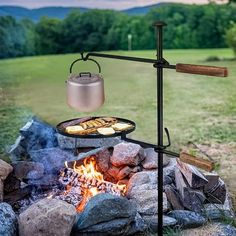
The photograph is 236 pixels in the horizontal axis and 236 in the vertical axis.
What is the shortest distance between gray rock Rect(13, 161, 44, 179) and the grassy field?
2.98ft

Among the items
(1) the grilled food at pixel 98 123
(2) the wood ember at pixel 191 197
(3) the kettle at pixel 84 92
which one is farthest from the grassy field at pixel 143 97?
(3) the kettle at pixel 84 92

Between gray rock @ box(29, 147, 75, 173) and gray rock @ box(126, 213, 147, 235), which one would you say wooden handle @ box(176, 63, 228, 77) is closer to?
gray rock @ box(126, 213, 147, 235)

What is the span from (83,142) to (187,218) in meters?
1.08

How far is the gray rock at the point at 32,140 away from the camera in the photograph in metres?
3.54

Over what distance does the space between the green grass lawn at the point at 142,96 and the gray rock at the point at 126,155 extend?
770 mm

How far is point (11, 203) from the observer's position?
287 cm

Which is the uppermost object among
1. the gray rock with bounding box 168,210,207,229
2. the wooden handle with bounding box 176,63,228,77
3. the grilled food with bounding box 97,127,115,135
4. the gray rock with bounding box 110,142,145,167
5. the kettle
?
the wooden handle with bounding box 176,63,228,77

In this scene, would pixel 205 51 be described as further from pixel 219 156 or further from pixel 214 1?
pixel 219 156

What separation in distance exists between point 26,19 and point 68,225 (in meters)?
2.05

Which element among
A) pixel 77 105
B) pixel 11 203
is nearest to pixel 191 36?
pixel 11 203

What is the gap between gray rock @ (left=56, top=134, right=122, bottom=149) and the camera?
135 inches

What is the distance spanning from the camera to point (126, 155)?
127 inches

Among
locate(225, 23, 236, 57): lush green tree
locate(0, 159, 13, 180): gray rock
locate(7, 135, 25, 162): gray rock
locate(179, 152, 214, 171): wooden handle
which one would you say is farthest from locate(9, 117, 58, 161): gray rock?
locate(179, 152, 214, 171): wooden handle

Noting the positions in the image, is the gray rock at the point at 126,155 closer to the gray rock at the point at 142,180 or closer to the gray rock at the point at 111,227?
the gray rock at the point at 142,180
